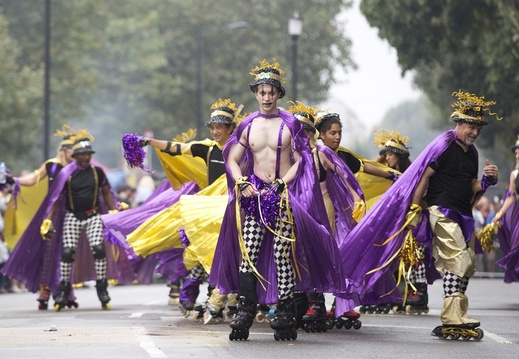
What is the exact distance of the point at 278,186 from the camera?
43.7 ft

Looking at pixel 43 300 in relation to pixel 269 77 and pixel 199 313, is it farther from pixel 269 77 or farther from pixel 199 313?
pixel 269 77

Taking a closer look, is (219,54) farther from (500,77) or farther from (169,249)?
(169,249)

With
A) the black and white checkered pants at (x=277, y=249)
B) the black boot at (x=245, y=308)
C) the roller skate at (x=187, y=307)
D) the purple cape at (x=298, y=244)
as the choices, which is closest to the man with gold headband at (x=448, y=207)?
the purple cape at (x=298, y=244)

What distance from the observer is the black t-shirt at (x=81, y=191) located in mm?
19578

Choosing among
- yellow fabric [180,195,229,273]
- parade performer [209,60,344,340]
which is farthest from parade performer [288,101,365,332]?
parade performer [209,60,344,340]

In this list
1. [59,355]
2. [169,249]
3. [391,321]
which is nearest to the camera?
[59,355]

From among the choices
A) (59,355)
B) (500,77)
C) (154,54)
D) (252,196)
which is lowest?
(59,355)

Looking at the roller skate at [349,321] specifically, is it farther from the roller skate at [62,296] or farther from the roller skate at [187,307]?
the roller skate at [62,296]

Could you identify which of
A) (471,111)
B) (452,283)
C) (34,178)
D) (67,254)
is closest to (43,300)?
(67,254)

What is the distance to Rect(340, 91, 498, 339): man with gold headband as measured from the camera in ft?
44.2

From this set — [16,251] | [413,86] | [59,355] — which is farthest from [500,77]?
[413,86]

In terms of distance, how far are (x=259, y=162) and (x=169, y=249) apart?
4.36m

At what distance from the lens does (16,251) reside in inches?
805

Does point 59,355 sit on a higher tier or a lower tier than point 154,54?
lower
